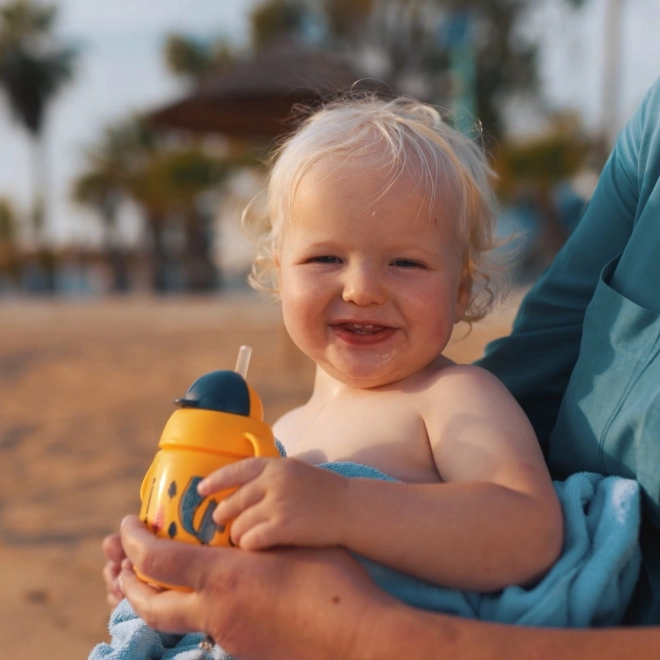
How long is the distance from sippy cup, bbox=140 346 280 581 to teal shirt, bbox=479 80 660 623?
0.52 m

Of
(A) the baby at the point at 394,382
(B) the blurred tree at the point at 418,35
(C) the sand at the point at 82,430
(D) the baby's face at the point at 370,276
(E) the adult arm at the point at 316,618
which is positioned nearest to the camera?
(E) the adult arm at the point at 316,618

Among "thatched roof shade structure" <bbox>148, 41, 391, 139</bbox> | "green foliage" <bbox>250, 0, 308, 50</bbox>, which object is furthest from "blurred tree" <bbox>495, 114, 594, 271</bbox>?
"thatched roof shade structure" <bbox>148, 41, 391, 139</bbox>

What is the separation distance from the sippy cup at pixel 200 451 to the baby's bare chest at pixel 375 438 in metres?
0.26

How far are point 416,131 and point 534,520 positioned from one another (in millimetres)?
803

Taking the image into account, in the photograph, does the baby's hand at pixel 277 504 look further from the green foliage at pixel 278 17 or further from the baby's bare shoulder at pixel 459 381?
the green foliage at pixel 278 17

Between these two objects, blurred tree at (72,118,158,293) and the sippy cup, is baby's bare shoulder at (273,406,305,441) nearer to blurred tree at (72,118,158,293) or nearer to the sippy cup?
the sippy cup

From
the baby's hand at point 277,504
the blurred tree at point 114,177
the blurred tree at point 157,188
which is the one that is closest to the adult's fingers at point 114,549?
the baby's hand at point 277,504

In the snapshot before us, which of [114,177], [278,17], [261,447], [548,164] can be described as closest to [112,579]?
[261,447]

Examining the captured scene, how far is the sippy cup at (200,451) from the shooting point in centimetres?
112

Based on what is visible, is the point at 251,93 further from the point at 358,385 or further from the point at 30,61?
the point at 30,61

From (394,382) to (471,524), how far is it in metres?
0.43

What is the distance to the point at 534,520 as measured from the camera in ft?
3.83

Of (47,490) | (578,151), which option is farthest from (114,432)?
(578,151)

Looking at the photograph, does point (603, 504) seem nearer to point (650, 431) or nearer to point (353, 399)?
point (650, 431)
